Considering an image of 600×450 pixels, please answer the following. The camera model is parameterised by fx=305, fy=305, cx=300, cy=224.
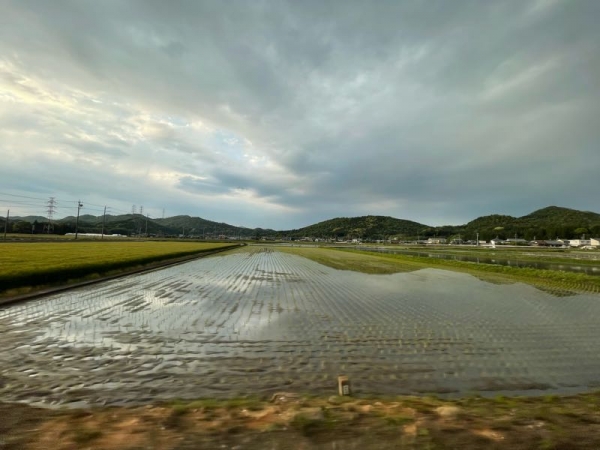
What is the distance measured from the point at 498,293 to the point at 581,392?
12.8m

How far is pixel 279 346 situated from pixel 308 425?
151 inches

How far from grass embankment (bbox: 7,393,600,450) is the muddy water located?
0.67 m

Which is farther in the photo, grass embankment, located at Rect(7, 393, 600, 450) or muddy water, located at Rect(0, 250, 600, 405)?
muddy water, located at Rect(0, 250, 600, 405)

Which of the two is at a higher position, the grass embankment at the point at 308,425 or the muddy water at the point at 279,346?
the grass embankment at the point at 308,425

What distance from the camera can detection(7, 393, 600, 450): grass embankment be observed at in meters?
3.30

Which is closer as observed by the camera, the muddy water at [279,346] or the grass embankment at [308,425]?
the grass embankment at [308,425]

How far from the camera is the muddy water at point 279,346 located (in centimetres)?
526

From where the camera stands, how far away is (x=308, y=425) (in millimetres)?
3633

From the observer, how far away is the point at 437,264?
3644 centimetres

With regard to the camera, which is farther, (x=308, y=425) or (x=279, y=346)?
(x=279, y=346)

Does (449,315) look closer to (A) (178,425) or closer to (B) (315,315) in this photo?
(B) (315,315)

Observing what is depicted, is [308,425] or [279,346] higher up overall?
[308,425]

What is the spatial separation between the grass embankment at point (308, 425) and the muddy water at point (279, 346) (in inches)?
26.6

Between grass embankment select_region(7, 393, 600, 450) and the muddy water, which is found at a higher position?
grass embankment select_region(7, 393, 600, 450)
